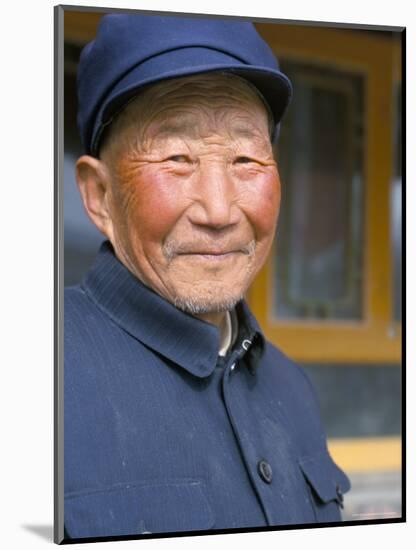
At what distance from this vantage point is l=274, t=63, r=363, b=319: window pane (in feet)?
12.1

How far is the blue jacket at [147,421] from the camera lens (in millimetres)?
2010

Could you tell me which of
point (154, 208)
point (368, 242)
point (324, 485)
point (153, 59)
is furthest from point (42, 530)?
point (368, 242)

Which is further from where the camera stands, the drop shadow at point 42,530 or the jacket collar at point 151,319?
the drop shadow at point 42,530

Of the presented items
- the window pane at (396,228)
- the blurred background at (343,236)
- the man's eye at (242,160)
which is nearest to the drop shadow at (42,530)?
the man's eye at (242,160)

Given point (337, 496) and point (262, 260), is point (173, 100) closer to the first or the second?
point (262, 260)

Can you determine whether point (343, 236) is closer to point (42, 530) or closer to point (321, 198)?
point (321, 198)

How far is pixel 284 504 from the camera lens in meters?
2.13

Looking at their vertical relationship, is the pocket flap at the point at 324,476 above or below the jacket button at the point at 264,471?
below

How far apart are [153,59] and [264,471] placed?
807 millimetres

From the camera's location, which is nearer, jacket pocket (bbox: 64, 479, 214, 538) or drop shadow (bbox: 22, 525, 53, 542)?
jacket pocket (bbox: 64, 479, 214, 538)

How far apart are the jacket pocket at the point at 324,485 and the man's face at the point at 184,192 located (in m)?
0.40

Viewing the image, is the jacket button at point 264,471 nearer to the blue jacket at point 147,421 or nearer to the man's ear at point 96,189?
the blue jacket at point 147,421

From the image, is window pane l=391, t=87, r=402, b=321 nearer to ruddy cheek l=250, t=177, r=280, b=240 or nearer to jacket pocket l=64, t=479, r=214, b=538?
ruddy cheek l=250, t=177, r=280, b=240

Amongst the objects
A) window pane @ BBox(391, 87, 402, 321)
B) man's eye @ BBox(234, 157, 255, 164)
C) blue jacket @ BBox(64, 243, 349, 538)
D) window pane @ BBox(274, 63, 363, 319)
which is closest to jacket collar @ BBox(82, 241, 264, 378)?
blue jacket @ BBox(64, 243, 349, 538)
